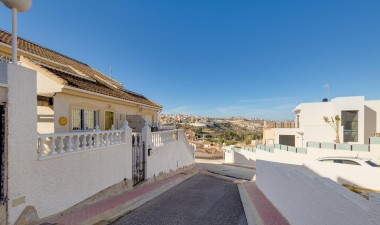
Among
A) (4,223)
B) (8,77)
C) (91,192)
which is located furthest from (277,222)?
(8,77)

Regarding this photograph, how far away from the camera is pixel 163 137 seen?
12.9 metres

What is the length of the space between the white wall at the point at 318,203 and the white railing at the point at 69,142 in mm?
6263

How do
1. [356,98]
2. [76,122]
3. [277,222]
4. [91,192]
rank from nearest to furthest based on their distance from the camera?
[277,222], [91,192], [76,122], [356,98]

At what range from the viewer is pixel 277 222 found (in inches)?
243

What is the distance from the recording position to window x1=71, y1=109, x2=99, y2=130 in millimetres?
10120

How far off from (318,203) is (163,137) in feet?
32.0

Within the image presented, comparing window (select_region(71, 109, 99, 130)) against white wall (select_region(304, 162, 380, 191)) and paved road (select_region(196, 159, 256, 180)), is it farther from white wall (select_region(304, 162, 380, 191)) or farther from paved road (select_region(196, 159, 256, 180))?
white wall (select_region(304, 162, 380, 191))

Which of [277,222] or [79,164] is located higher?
[79,164]

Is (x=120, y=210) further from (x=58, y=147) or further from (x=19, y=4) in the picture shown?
(x=19, y=4)

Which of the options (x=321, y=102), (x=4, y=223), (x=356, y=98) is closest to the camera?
(x=4, y=223)

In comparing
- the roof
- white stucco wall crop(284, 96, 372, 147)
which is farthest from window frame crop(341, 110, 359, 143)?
the roof

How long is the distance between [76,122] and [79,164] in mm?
4714

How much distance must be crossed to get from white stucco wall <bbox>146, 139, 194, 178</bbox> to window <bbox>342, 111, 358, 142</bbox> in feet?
58.6

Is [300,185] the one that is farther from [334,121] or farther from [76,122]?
[334,121]
